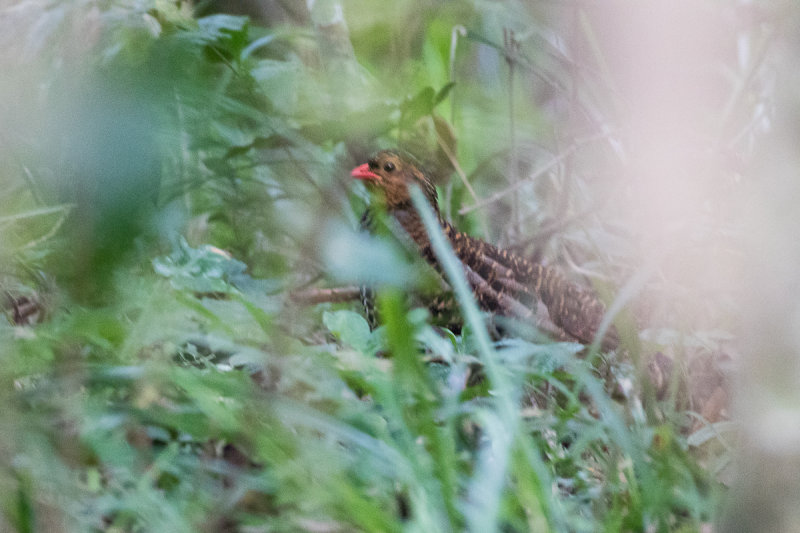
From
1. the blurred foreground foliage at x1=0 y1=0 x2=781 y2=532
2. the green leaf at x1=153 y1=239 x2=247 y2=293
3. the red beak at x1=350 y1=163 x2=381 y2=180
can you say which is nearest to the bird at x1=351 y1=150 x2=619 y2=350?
the red beak at x1=350 y1=163 x2=381 y2=180

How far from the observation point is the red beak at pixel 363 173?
2533mm

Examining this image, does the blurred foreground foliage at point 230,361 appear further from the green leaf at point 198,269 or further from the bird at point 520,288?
the bird at point 520,288

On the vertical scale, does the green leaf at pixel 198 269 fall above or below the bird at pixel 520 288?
above

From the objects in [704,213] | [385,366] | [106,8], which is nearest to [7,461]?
[385,366]

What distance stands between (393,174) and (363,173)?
0.14 m

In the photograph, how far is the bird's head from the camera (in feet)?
8.59

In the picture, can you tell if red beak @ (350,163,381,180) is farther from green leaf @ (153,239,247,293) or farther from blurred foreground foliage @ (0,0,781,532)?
green leaf @ (153,239,247,293)

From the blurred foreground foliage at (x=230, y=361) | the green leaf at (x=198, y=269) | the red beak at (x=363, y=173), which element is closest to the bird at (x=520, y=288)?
the red beak at (x=363, y=173)

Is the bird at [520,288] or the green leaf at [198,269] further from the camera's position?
the bird at [520,288]

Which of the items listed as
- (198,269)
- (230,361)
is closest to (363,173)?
(198,269)

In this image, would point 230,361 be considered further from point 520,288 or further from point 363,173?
point 363,173

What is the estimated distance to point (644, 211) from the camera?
5.79 ft

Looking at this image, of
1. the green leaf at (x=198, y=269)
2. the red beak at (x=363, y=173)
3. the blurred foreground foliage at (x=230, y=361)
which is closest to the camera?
the blurred foreground foliage at (x=230, y=361)

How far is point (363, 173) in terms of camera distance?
256 centimetres
